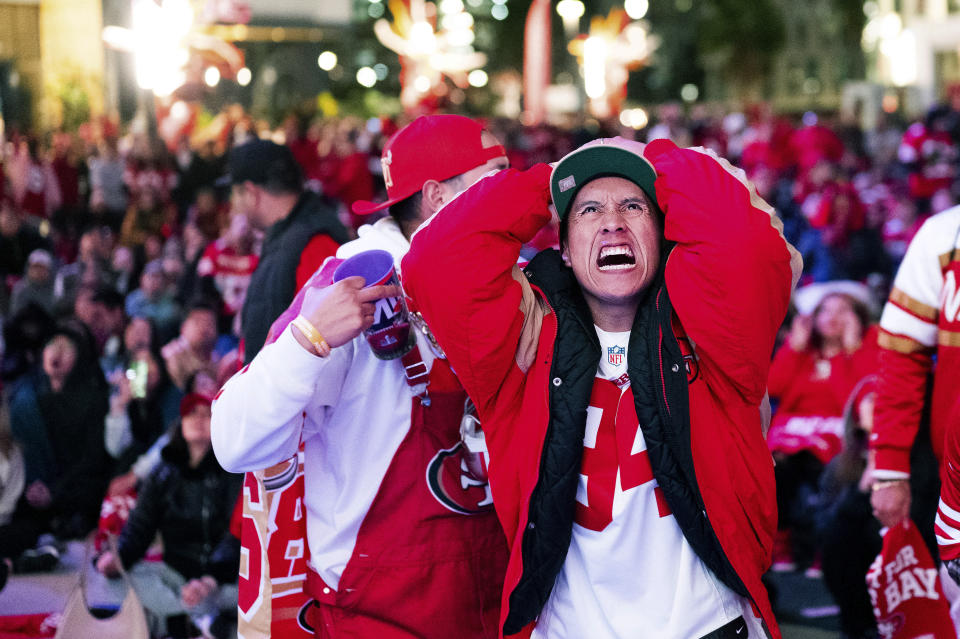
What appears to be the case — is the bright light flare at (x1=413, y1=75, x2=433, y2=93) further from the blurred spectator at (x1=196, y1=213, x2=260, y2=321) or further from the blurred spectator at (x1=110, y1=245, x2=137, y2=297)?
the blurred spectator at (x1=196, y1=213, x2=260, y2=321)

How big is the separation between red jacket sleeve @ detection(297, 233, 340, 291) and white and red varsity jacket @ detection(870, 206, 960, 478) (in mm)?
2146

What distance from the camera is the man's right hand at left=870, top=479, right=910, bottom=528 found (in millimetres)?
3807

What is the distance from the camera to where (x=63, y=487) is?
24.1 ft

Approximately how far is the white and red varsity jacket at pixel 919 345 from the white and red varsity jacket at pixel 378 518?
1.73 m

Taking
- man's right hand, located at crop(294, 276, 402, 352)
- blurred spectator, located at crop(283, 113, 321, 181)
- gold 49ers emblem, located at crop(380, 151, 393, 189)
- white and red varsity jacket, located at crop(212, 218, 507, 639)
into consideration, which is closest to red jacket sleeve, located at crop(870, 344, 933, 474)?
white and red varsity jacket, located at crop(212, 218, 507, 639)

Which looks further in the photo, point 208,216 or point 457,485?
point 208,216

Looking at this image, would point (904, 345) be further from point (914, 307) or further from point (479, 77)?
point (479, 77)

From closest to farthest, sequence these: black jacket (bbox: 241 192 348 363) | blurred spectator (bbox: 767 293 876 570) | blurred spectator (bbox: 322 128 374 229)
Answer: black jacket (bbox: 241 192 348 363) → blurred spectator (bbox: 767 293 876 570) → blurred spectator (bbox: 322 128 374 229)

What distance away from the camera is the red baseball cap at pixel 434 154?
9.86 ft

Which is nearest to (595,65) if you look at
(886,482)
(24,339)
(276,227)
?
(24,339)

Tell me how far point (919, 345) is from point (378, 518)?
2.14 metres

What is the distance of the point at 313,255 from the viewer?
4.49 metres

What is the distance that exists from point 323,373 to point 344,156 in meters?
15.0

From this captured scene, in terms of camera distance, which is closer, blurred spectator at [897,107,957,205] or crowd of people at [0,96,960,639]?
crowd of people at [0,96,960,639]
